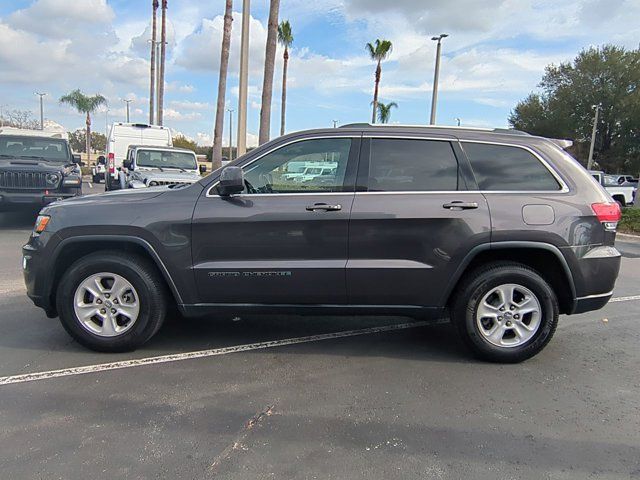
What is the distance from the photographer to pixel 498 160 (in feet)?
13.1

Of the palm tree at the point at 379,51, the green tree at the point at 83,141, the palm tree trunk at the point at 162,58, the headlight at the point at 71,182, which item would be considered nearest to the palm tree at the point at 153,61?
the palm tree trunk at the point at 162,58

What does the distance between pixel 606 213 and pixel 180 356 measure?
3667mm

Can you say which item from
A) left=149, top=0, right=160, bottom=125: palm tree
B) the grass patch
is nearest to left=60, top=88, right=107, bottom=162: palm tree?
left=149, top=0, right=160, bottom=125: palm tree

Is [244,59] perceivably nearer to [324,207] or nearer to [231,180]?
[231,180]

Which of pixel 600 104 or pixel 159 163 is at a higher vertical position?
pixel 600 104

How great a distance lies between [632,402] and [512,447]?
1.24 metres

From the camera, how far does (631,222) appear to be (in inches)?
547

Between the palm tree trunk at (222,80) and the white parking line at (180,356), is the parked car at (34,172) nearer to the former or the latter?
the white parking line at (180,356)

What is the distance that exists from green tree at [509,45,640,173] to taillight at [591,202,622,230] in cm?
4686

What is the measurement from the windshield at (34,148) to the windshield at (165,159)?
1.92 metres

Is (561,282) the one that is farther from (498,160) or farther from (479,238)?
(498,160)

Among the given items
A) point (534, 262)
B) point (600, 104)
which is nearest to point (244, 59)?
point (534, 262)

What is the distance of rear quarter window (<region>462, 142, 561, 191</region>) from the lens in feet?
12.9

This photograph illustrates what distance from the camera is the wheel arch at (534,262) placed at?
3805 millimetres
